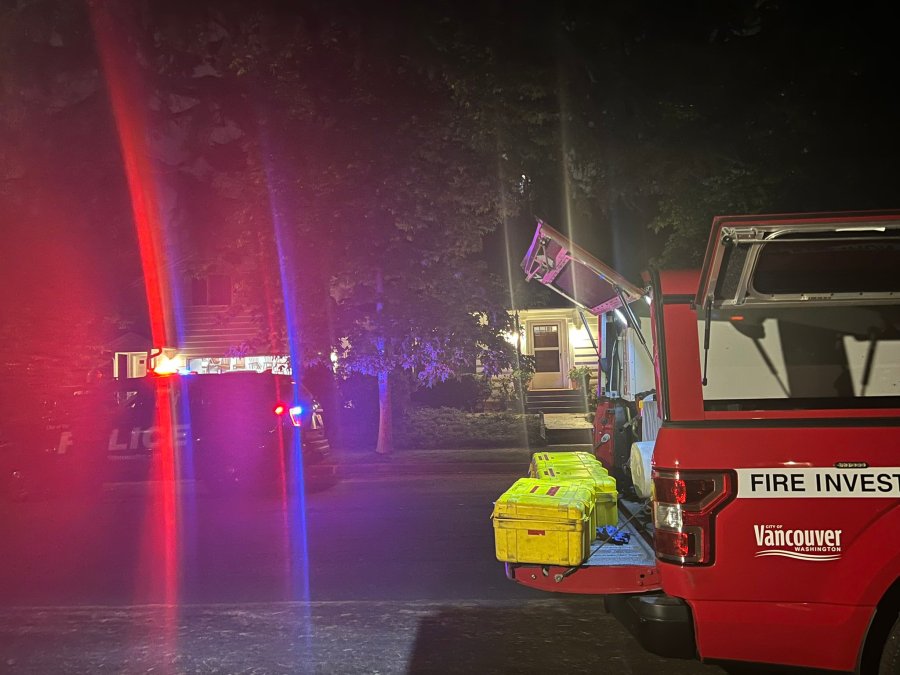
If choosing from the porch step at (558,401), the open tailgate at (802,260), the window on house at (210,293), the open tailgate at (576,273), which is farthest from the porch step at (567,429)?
the window on house at (210,293)

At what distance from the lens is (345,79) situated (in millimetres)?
11711

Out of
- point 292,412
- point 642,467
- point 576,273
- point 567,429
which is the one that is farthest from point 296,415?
point 567,429

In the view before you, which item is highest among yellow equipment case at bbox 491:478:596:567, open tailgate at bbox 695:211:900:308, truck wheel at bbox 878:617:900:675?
open tailgate at bbox 695:211:900:308

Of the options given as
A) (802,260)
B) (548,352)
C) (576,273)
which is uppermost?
(548,352)

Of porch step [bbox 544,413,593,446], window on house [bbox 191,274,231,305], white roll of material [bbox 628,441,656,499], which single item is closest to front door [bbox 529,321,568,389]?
porch step [bbox 544,413,593,446]

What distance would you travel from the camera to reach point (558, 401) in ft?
65.6

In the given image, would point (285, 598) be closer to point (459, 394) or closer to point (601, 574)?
point (601, 574)

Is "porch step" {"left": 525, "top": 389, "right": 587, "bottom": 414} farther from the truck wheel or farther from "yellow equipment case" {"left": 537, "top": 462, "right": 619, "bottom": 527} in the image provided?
the truck wheel

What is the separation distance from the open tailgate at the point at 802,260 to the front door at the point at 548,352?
18.1 metres

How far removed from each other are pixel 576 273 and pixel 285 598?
336 centimetres

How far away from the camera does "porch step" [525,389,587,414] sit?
19500mm

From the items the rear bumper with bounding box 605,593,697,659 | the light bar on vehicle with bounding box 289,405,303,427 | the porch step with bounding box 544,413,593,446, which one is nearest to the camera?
the rear bumper with bounding box 605,593,697,659

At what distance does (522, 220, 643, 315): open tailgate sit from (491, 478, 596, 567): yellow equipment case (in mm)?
1528

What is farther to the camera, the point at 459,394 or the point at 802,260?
the point at 459,394
